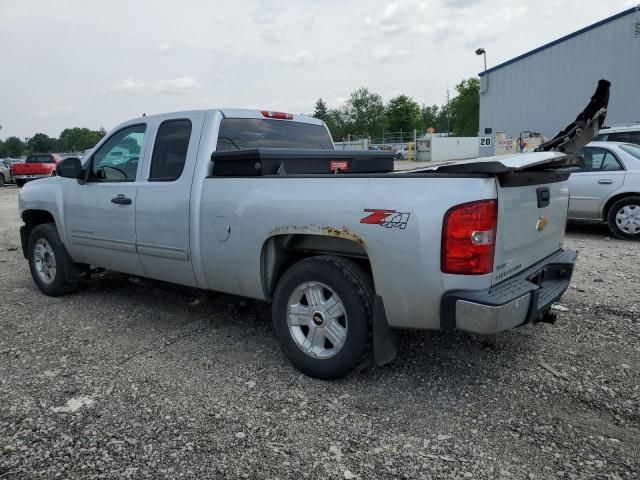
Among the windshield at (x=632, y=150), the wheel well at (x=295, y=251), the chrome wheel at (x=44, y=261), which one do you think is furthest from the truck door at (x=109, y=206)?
the windshield at (x=632, y=150)

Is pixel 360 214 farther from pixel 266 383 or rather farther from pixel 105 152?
pixel 105 152

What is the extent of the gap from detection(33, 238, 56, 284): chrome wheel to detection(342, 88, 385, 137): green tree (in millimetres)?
79013

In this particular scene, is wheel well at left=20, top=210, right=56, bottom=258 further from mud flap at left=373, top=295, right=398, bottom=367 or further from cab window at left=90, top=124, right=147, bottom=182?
mud flap at left=373, top=295, right=398, bottom=367

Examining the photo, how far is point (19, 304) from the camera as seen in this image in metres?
5.43

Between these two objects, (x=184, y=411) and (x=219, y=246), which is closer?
(x=184, y=411)

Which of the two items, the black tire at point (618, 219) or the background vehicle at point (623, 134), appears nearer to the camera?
the black tire at point (618, 219)

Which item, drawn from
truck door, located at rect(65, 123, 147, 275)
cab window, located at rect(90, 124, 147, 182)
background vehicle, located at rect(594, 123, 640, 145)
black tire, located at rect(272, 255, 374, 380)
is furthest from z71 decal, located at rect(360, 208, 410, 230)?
background vehicle, located at rect(594, 123, 640, 145)

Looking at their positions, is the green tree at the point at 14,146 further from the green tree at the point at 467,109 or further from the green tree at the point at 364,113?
the green tree at the point at 467,109

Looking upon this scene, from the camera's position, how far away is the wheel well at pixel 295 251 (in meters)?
3.35

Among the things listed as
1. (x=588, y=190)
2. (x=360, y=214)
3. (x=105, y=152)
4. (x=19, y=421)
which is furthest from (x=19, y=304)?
(x=588, y=190)

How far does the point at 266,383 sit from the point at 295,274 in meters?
0.76

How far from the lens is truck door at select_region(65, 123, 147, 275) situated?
4.59 metres

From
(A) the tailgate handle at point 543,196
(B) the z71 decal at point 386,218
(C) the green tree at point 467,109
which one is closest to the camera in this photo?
(B) the z71 decal at point 386,218

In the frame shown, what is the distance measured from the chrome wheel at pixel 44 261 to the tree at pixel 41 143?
304 feet
